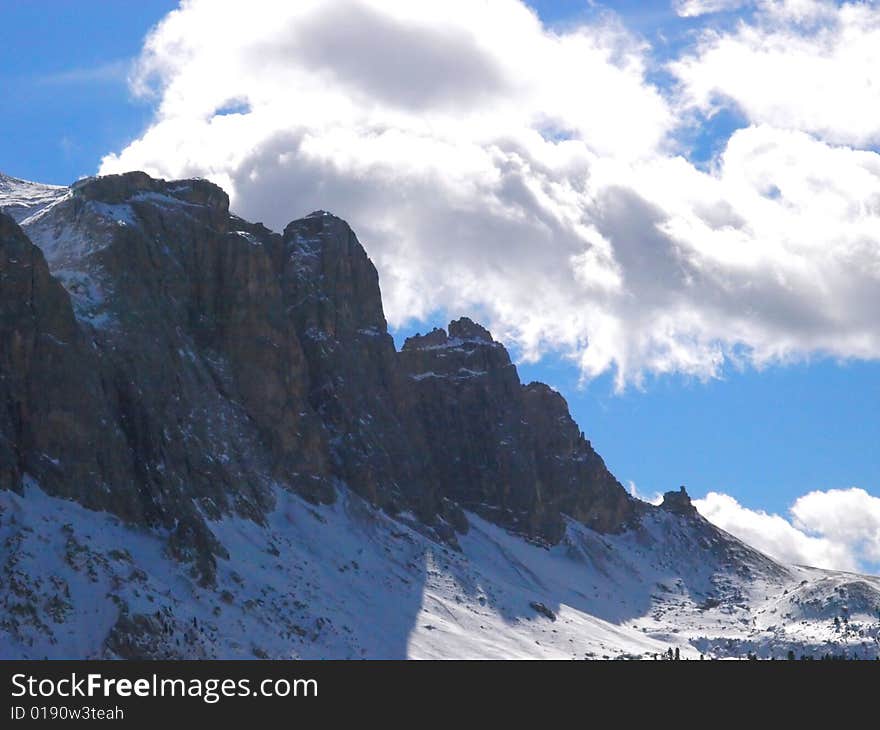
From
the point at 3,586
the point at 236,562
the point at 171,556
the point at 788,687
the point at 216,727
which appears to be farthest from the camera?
the point at 236,562

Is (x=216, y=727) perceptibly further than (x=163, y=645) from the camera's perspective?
No

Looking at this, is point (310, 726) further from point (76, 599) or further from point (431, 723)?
point (76, 599)

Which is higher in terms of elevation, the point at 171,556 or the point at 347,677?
the point at 171,556

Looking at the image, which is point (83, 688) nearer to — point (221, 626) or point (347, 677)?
point (347, 677)

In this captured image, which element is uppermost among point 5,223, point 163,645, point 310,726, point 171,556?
point 5,223

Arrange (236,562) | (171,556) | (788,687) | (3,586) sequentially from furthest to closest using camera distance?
1. (236,562)
2. (171,556)
3. (3,586)
4. (788,687)

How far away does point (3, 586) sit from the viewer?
15462 cm

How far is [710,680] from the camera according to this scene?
10412 cm

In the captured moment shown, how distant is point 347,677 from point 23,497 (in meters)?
85.3

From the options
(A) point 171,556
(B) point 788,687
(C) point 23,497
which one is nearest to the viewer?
(B) point 788,687

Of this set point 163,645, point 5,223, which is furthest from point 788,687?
point 5,223

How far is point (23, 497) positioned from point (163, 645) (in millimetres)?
26313

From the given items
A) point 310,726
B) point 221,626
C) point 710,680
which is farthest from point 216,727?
point 221,626

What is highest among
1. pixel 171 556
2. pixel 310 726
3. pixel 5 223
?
pixel 5 223
